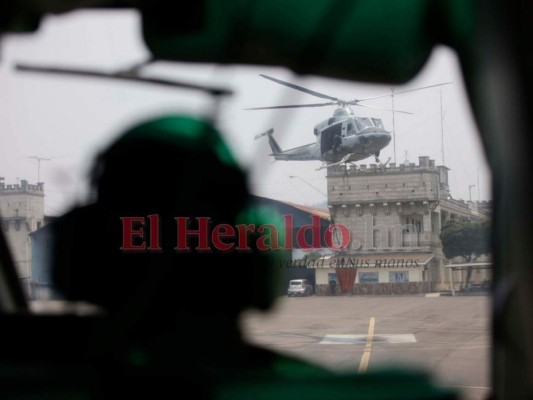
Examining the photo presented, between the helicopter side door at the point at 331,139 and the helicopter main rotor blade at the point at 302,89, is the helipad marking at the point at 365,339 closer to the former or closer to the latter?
the helicopter side door at the point at 331,139

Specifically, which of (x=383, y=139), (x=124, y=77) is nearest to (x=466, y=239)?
(x=383, y=139)

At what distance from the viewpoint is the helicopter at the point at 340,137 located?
1521 millimetres

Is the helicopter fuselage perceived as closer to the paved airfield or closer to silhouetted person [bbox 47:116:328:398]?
silhouetted person [bbox 47:116:328:398]

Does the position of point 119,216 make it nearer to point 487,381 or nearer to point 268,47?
point 268,47

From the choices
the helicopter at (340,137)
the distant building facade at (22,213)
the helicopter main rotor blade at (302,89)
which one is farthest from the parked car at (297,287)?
the distant building facade at (22,213)

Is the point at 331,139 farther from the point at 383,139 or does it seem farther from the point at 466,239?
the point at 466,239

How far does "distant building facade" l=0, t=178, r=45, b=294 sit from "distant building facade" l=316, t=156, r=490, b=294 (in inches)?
23.6

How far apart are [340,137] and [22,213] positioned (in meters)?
0.69

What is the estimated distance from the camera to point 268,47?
5.12 ft

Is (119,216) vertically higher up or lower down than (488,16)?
lower down

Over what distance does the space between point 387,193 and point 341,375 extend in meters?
0.39

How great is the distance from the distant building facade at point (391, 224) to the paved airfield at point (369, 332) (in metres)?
0.04

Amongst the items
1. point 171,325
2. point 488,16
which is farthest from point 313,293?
point 488,16

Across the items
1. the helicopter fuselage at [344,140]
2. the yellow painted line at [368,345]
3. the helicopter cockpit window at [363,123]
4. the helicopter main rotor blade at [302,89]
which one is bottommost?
the yellow painted line at [368,345]
